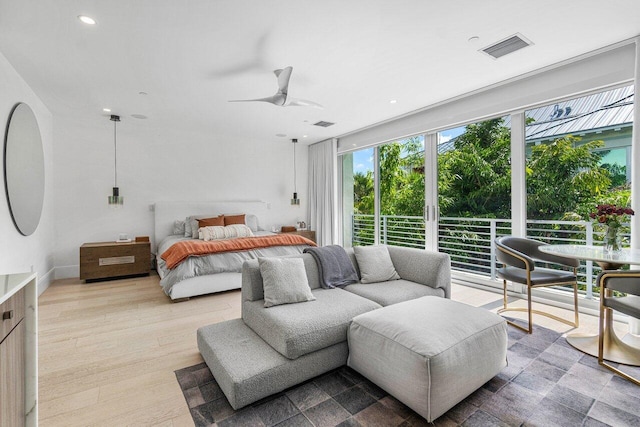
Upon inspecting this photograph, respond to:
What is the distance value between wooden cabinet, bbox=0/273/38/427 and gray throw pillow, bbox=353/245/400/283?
7.51ft

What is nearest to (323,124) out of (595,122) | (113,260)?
(595,122)

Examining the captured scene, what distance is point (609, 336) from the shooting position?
7.90 feet

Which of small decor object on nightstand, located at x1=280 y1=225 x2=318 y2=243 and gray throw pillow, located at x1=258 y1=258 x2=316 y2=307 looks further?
small decor object on nightstand, located at x1=280 y1=225 x2=318 y2=243

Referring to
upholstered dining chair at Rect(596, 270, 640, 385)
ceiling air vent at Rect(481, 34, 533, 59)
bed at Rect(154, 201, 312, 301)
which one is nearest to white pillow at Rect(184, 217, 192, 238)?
bed at Rect(154, 201, 312, 301)

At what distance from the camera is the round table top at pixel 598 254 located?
2.21m

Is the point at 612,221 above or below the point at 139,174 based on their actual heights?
below

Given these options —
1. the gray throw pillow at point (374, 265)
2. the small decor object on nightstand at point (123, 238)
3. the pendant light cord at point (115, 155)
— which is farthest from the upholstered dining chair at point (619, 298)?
the pendant light cord at point (115, 155)

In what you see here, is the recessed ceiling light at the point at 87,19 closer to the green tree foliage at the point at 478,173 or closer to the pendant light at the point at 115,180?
the pendant light at the point at 115,180

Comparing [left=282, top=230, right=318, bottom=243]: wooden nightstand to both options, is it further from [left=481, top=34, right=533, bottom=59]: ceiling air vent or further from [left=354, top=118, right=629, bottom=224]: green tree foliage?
[left=481, top=34, right=533, bottom=59]: ceiling air vent

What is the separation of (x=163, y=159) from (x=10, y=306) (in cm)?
483

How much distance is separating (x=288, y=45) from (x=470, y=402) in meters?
2.94

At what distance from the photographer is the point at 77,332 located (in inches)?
109

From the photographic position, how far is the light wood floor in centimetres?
175

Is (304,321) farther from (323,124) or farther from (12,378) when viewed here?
(323,124)
